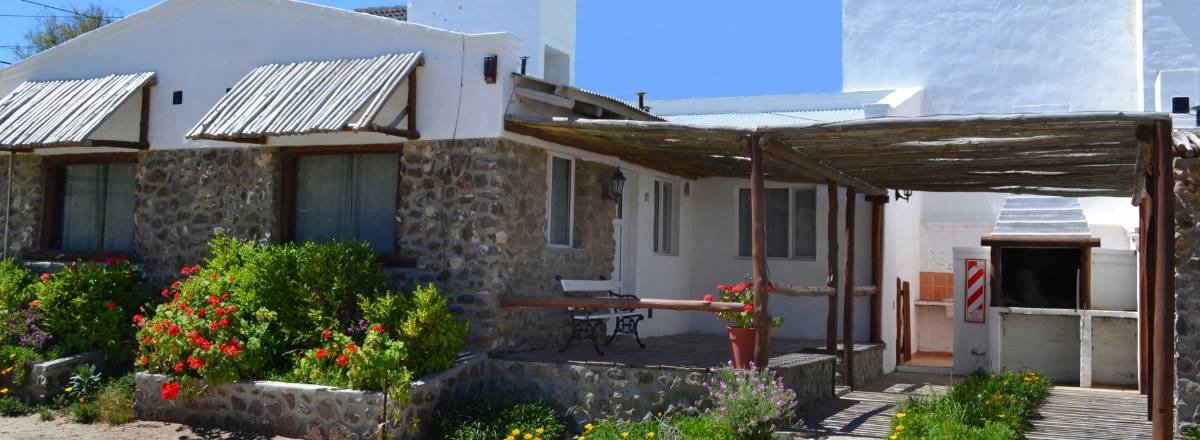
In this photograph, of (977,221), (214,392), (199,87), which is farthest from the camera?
(977,221)

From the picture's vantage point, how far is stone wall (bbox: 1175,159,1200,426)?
895 centimetres

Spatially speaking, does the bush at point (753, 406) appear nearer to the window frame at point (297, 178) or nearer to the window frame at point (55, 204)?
the window frame at point (297, 178)

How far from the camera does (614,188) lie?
1302 cm

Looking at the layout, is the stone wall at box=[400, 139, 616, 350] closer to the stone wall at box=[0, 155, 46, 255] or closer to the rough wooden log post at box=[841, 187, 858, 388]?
the rough wooden log post at box=[841, 187, 858, 388]

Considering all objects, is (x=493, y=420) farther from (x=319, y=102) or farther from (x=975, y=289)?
(x=975, y=289)

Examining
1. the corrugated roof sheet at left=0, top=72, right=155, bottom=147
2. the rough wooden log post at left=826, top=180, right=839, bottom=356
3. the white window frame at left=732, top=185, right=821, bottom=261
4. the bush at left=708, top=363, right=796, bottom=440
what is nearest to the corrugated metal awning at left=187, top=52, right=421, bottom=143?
the corrugated roof sheet at left=0, top=72, right=155, bottom=147

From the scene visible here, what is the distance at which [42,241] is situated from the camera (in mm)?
13422

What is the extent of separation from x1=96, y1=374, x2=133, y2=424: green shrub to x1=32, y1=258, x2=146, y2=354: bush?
36.3 inches

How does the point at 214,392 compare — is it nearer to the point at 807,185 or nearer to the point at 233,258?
the point at 233,258

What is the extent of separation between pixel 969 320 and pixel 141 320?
33.8ft

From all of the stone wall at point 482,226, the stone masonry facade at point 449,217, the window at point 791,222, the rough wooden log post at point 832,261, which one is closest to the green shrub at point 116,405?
the stone masonry facade at point 449,217

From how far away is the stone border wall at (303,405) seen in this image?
9438mm

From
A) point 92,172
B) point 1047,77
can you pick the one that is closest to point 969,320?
point 1047,77

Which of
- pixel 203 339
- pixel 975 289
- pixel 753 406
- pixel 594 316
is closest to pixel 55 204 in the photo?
pixel 203 339
